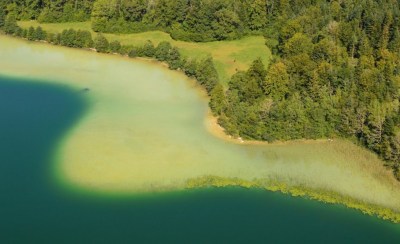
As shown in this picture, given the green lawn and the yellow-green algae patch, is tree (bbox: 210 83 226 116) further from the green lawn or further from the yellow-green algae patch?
the green lawn

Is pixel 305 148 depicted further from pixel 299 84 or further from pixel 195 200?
pixel 195 200

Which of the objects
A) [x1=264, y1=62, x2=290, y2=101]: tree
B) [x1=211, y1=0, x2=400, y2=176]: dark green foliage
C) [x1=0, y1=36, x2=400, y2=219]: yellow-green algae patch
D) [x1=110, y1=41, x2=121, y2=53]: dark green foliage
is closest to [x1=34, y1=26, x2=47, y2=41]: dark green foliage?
[x1=110, y1=41, x2=121, y2=53]: dark green foliage

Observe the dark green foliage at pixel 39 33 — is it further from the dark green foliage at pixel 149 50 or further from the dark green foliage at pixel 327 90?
the dark green foliage at pixel 327 90

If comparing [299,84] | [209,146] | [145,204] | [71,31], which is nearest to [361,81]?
[299,84]

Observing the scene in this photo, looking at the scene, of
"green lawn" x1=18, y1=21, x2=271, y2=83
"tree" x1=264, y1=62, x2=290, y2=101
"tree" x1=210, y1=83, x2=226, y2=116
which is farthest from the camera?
"green lawn" x1=18, y1=21, x2=271, y2=83

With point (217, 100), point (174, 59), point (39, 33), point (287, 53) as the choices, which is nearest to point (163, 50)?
point (174, 59)

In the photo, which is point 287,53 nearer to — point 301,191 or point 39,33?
point 301,191
